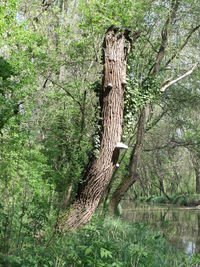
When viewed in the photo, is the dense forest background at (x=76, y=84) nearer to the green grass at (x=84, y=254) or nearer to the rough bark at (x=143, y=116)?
the rough bark at (x=143, y=116)

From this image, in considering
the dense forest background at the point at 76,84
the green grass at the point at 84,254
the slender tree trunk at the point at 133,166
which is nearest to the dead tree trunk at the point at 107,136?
the dense forest background at the point at 76,84

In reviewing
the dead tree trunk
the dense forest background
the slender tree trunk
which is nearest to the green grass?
the dead tree trunk

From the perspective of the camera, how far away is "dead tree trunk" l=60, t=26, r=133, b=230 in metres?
7.54

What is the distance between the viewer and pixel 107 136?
303 inches

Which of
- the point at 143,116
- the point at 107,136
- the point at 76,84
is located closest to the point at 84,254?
the point at 107,136

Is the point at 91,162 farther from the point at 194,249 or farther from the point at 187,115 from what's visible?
the point at 187,115

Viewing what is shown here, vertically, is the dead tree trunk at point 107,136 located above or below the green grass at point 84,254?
above

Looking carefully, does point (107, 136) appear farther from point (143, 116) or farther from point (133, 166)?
point (133, 166)

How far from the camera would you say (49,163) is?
12.9 meters

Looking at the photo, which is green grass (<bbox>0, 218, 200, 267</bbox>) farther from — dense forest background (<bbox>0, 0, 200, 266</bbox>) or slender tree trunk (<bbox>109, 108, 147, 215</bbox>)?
slender tree trunk (<bbox>109, 108, 147, 215</bbox>)

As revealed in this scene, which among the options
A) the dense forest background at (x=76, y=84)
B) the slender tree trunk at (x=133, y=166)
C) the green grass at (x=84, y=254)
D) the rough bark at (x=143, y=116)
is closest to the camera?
the green grass at (x=84, y=254)

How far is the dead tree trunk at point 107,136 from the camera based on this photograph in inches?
297

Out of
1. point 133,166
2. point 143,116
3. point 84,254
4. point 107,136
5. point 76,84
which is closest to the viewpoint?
point 84,254

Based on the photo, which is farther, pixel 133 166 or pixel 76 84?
pixel 133 166
